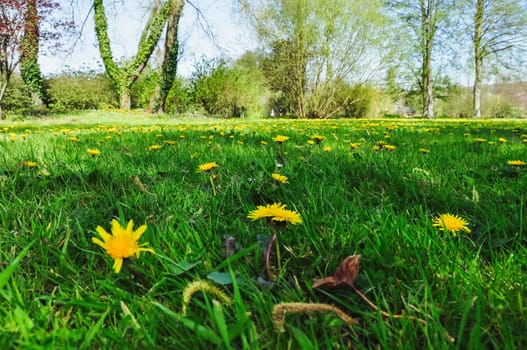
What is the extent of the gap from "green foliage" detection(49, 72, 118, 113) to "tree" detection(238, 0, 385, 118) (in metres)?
10.2

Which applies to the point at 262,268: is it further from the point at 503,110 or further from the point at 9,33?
the point at 503,110

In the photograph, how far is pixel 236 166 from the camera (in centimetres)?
173

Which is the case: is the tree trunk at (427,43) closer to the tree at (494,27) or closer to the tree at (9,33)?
the tree at (494,27)

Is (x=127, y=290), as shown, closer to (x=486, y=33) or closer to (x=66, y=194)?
(x=66, y=194)

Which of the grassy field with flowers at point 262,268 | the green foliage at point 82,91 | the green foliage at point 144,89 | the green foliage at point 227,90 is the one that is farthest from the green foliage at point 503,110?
the grassy field with flowers at point 262,268

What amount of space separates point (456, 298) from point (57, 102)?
2131cm

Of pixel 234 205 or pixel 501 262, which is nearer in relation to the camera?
pixel 501 262

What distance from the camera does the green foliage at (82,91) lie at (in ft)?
59.9

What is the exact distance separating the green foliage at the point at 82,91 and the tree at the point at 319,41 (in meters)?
10.2

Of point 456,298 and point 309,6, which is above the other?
point 309,6

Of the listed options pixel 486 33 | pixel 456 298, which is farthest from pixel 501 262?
pixel 486 33

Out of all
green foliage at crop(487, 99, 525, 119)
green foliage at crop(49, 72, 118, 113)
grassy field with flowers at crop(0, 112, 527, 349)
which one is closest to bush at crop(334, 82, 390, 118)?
green foliage at crop(487, 99, 525, 119)

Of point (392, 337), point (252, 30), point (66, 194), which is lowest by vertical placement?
point (392, 337)

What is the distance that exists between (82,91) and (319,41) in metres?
13.7
